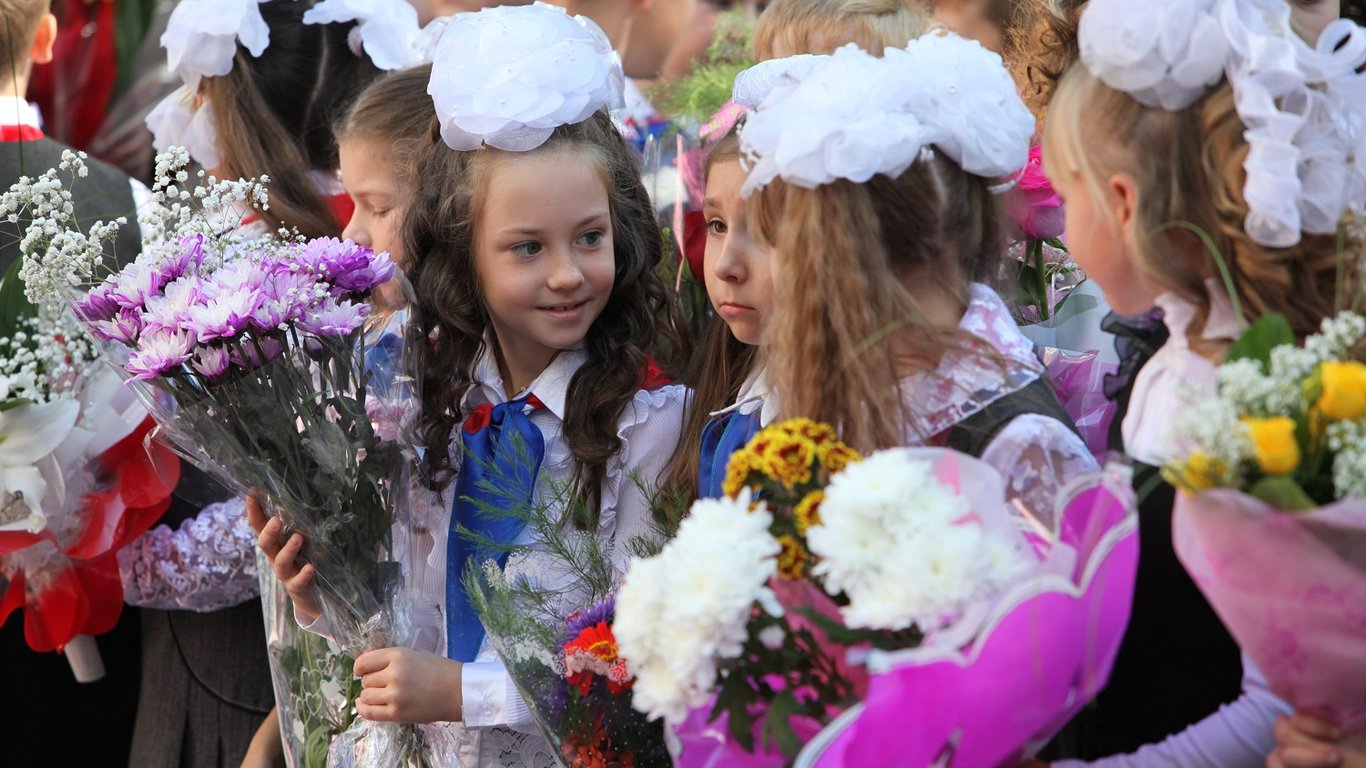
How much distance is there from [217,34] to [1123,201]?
7.56ft

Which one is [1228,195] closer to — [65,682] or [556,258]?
[556,258]

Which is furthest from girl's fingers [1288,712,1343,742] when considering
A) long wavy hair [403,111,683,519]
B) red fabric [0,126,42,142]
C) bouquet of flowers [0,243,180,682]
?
red fabric [0,126,42,142]

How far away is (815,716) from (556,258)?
121 cm

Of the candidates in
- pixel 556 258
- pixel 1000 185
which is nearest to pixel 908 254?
pixel 1000 185

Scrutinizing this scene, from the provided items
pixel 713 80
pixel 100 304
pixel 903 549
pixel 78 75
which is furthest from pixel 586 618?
pixel 78 75

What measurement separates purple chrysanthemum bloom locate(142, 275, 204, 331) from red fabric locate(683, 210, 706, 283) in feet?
3.35

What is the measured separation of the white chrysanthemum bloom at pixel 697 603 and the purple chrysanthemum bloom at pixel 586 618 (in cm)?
41

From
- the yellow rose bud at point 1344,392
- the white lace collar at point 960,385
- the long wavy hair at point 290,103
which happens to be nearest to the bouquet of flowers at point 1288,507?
the yellow rose bud at point 1344,392

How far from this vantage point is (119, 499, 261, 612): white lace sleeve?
3049 millimetres

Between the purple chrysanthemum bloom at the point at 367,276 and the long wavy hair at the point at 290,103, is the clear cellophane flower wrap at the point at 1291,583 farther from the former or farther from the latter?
the long wavy hair at the point at 290,103

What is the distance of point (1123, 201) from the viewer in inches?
69.6

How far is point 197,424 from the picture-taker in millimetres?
2186

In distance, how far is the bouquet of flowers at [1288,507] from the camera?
1.39 meters

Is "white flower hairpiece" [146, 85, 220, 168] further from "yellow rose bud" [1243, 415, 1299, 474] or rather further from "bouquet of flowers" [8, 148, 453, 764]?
"yellow rose bud" [1243, 415, 1299, 474]
